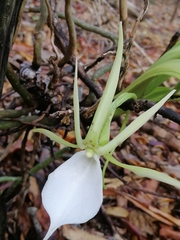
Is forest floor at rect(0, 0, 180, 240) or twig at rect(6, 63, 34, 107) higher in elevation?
twig at rect(6, 63, 34, 107)

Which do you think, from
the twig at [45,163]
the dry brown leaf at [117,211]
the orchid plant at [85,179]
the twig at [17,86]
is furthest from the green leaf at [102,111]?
the dry brown leaf at [117,211]

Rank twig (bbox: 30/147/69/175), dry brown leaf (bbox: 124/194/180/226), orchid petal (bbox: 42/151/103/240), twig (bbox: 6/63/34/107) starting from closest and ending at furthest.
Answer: orchid petal (bbox: 42/151/103/240)
twig (bbox: 6/63/34/107)
twig (bbox: 30/147/69/175)
dry brown leaf (bbox: 124/194/180/226)

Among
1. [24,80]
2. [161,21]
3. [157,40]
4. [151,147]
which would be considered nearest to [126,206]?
[151,147]

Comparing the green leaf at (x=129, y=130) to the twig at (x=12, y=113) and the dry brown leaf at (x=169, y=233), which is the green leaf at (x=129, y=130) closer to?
the twig at (x=12, y=113)

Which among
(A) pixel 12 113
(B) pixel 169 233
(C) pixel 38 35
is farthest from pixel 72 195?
(B) pixel 169 233

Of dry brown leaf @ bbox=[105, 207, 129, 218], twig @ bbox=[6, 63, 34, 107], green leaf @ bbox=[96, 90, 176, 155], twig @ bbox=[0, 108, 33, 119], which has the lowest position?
dry brown leaf @ bbox=[105, 207, 129, 218]

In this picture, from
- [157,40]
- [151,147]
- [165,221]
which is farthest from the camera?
[157,40]

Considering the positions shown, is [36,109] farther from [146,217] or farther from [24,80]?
[146,217]

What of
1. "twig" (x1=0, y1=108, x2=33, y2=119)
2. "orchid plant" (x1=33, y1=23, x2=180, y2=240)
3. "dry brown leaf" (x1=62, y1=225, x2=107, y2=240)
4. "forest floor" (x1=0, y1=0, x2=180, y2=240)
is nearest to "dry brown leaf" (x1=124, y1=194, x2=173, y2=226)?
"forest floor" (x1=0, y1=0, x2=180, y2=240)

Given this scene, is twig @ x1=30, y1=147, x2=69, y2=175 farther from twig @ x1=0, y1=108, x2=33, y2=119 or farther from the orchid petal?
the orchid petal
